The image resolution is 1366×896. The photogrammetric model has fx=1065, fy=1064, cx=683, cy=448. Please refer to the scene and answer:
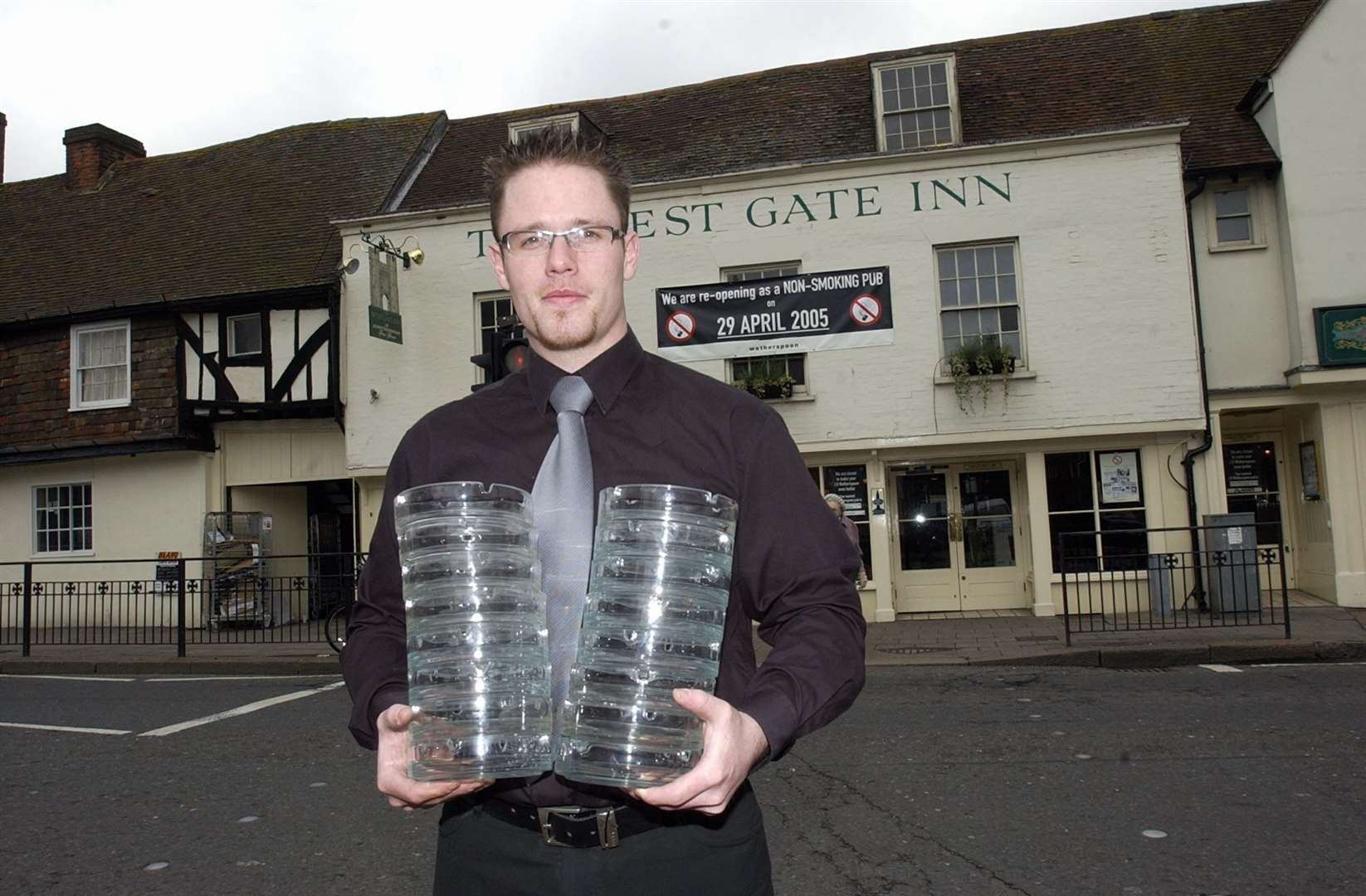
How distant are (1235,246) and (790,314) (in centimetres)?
619

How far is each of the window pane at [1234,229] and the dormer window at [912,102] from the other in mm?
4024

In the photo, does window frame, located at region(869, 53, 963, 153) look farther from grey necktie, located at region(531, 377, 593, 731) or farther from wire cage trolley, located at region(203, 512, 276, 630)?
grey necktie, located at region(531, 377, 593, 731)

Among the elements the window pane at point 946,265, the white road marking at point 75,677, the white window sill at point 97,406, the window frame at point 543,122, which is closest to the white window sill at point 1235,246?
the window pane at point 946,265

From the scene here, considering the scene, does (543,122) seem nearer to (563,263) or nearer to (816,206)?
(816,206)

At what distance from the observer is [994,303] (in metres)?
14.9

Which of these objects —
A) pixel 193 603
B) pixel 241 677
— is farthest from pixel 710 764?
pixel 193 603

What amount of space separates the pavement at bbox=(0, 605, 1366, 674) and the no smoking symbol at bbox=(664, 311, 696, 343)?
15.2 ft

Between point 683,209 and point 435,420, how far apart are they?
1404cm

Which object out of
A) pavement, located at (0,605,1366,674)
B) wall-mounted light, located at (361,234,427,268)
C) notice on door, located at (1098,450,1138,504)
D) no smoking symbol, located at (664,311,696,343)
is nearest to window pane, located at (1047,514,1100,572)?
notice on door, located at (1098,450,1138,504)

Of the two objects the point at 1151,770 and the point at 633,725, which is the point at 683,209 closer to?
the point at 1151,770

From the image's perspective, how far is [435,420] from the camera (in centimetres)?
209

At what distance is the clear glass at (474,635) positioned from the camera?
1.58 m

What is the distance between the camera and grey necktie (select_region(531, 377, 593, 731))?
1.72m

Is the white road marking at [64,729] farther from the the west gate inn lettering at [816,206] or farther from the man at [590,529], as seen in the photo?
the the west gate inn lettering at [816,206]
